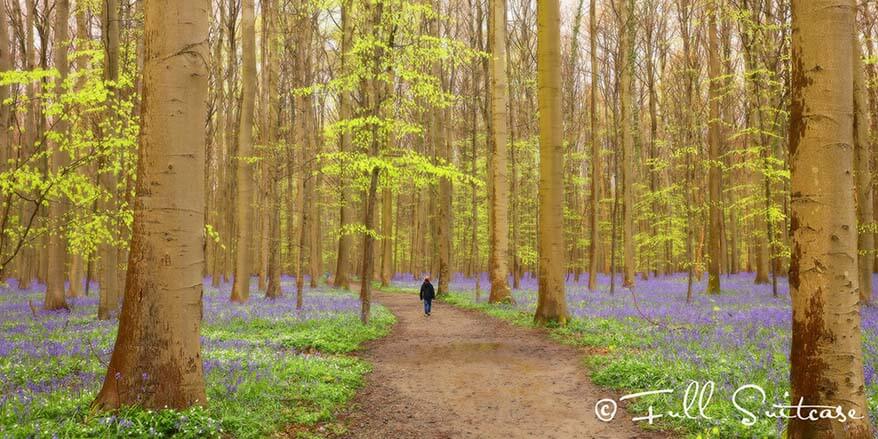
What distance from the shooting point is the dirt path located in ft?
Answer: 21.7

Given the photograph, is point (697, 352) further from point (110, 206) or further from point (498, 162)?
point (110, 206)

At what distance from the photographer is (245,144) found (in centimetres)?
1950

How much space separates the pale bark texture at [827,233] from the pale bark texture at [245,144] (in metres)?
17.6

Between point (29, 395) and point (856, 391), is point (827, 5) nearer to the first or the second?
point (856, 391)

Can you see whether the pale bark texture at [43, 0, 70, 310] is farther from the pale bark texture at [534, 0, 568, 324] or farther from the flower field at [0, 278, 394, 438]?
the pale bark texture at [534, 0, 568, 324]

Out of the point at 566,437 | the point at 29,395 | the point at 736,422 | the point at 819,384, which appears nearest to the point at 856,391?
the point at 819,384

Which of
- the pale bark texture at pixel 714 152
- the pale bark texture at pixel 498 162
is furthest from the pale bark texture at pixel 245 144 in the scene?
the pale bark texture at pixel 714 152

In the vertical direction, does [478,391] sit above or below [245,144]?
below

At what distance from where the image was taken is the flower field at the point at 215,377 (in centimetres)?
498

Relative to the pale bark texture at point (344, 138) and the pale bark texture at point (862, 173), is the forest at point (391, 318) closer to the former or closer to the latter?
the pale bark texture at point (862, 173)

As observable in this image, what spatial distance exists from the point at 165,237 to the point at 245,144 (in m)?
15.2

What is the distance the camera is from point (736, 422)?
5.79 m

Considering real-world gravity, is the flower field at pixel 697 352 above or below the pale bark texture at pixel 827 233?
below

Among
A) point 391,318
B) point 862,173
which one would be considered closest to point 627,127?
point 862,173
